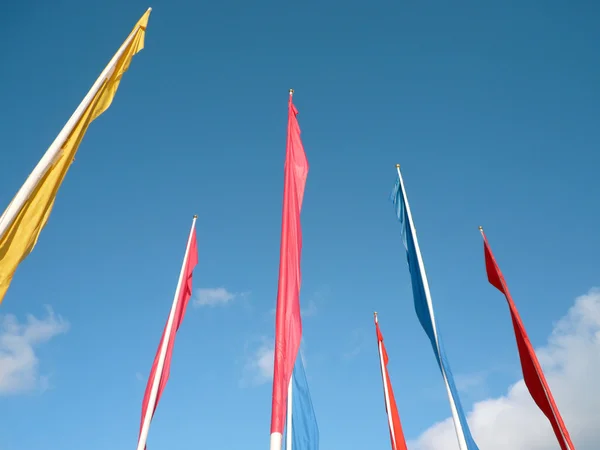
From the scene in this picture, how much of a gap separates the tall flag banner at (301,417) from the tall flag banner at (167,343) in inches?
169

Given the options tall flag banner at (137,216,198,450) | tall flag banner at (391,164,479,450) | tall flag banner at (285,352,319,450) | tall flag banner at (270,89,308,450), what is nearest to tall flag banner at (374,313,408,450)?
tall flag banner at (285,352,319,450)

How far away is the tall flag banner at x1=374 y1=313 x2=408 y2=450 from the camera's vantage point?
1878 cm

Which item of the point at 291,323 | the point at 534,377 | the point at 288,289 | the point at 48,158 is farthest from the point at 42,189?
the point at 534,377

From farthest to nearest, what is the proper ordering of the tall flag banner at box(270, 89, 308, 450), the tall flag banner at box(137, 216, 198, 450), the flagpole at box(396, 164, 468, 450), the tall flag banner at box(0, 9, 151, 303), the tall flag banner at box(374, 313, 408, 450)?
1. the tall flag banner at box(374, 313, 408, 450)
2. the tall flag banner at box(137, 216, 198, 450)
3. the flagpole at box(396, 164, 468, 450)
4. the tall flag banner at box(0, 9, 151, 303)
5. the tall flag banner at box(270, 89, 308, 450)

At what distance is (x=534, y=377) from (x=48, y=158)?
15.9 meters

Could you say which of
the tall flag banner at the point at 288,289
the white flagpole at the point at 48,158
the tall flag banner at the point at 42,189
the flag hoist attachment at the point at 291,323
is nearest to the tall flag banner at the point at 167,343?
the flag hoist attachment at the point at 291,323

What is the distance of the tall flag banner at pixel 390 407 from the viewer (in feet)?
61.6

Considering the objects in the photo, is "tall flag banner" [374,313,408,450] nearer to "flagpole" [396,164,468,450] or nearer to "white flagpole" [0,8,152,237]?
"flagpole" [396,164,468,450]

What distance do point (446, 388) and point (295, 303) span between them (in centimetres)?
518

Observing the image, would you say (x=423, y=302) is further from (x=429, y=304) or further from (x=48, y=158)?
(x=48, y=158)

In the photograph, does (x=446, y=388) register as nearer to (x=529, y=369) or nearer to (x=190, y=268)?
(x=529, y=369)

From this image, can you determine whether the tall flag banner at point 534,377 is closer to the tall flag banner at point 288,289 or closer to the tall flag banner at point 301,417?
the tall flag banner at point 301,417

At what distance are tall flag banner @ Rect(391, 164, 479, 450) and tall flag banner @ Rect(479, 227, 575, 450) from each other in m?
4.63

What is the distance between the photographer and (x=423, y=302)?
14000 millimetres
